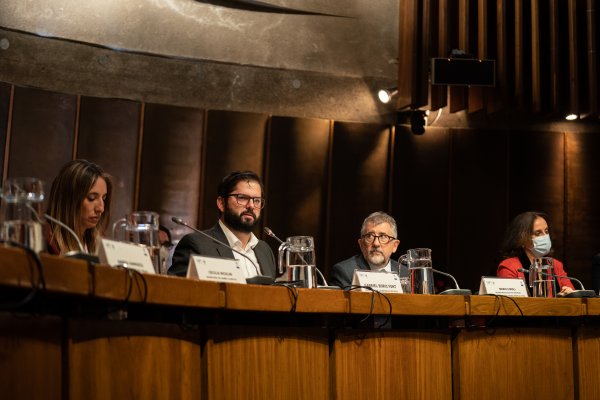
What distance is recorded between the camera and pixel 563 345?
10.6 ft

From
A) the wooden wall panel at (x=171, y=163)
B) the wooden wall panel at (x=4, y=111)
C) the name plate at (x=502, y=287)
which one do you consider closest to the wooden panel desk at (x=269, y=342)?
the name plate at (x=502, y=287)

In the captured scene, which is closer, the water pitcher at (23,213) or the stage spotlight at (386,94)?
the water pitcher at (23,213)

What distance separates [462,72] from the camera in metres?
5.61

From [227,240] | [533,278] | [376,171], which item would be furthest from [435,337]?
[376,171]

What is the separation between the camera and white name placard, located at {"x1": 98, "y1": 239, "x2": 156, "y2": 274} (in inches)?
88.1

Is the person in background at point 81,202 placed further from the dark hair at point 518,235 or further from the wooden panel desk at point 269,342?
the dark hair at point 518,235

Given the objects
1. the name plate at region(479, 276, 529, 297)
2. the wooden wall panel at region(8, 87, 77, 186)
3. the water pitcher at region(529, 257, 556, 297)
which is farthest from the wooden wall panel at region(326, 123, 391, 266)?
the name plate at region(479, 276, 529, 297)

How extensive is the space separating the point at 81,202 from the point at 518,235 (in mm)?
2531

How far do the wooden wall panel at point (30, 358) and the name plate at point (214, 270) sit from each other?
0.58 metres

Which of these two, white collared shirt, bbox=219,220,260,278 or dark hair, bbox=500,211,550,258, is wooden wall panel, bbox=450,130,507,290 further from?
white collared shirt, bbox=219,220,260,278

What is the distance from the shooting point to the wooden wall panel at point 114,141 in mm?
5512

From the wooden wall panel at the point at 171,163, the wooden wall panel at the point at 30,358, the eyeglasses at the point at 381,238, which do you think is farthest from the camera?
the wooden wall panel at the point at 171,163

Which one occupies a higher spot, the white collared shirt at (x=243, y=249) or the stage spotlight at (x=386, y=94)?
the stage spotlight at (x=386, y=94)

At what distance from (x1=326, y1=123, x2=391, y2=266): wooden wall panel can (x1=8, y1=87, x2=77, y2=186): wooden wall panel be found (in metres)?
1.84
